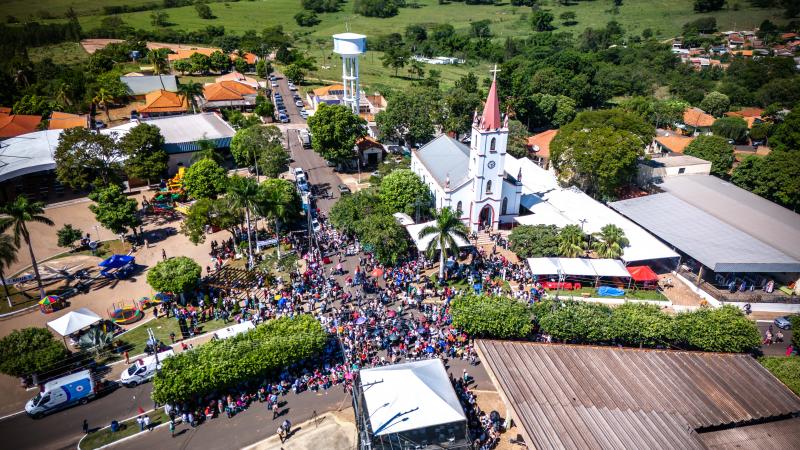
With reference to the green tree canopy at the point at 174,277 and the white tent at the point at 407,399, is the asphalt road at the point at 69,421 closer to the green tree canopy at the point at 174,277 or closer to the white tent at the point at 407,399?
the green tree canopy at the point at 174,277

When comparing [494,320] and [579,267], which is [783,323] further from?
[494,320]

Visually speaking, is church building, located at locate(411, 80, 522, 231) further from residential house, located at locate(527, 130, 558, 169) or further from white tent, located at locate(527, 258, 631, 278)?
residential house, located at locate(527, 130, 558, 169)

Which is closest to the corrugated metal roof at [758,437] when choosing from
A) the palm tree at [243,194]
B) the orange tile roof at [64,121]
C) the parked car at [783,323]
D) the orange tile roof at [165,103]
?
the parked car at [783,323]

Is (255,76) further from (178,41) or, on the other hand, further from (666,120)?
(666,120)

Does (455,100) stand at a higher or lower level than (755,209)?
higher

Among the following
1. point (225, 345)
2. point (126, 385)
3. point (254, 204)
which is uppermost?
point (254, 204)

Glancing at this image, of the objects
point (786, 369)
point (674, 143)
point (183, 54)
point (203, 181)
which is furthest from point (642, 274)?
point (183, 54)

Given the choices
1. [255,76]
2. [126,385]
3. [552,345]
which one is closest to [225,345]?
[126,385]
